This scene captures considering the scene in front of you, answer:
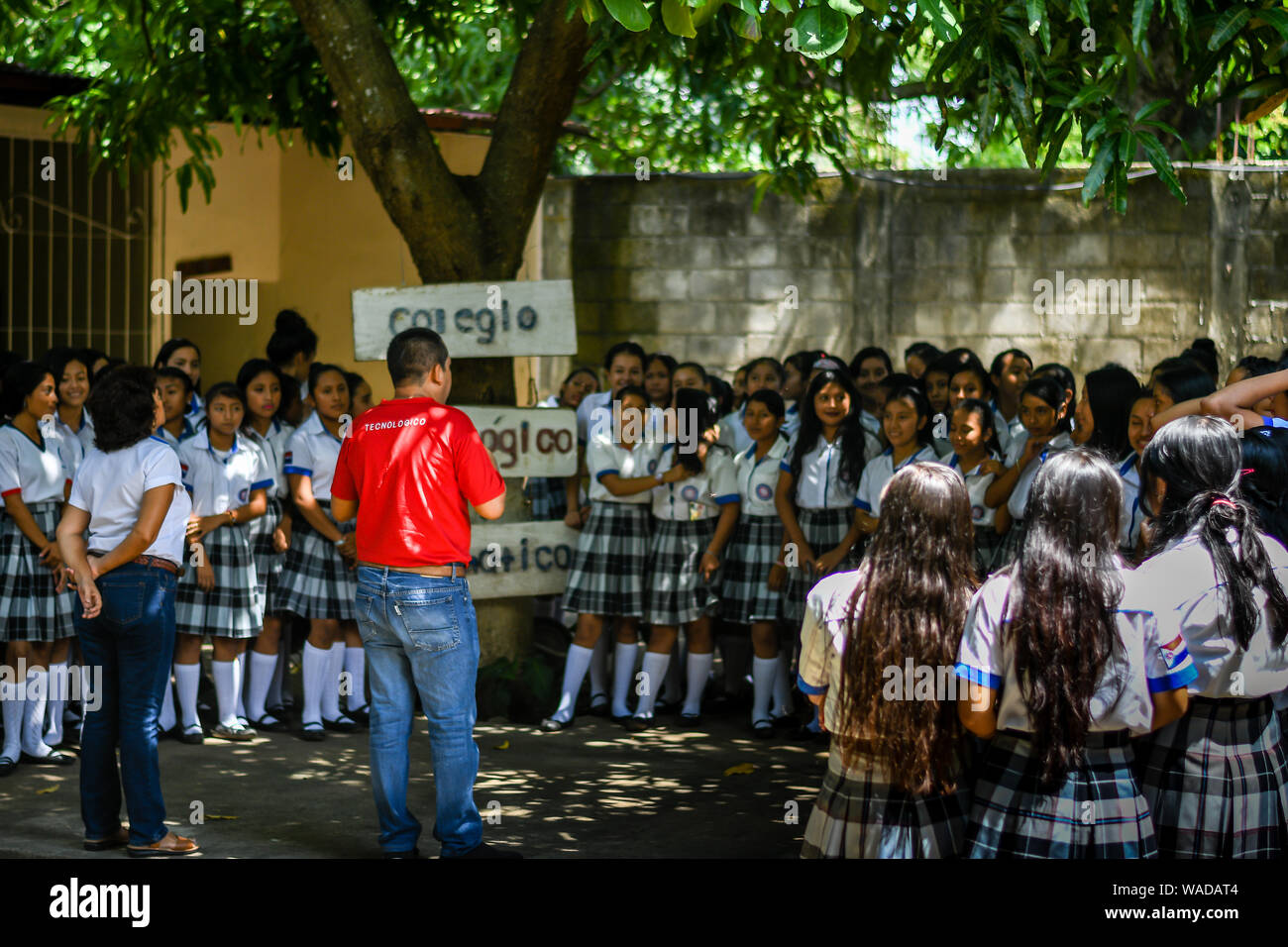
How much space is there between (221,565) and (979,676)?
177 inches

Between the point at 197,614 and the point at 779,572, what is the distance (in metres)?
2.87

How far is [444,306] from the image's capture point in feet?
22.1

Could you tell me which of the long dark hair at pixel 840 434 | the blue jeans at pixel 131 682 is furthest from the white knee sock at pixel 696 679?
the blue jeans at pixel 131 682

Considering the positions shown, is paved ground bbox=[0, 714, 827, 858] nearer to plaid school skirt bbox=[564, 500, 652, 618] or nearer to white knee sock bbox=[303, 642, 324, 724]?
white knee sock bbox=[303, 642, 324, 724]

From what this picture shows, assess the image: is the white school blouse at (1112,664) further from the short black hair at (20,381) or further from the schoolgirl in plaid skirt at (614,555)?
the short black hair at (20,381)

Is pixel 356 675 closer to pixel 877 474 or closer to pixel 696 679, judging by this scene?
pixel 696 679

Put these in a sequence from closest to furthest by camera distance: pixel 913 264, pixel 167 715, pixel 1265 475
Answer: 1. pixel 1265 475
2. pixel 167 715
3. pixel 913 264

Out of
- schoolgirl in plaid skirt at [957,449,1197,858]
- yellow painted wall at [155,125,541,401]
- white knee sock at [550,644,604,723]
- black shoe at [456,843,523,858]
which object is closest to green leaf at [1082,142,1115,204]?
schoolgirl in plaid skirt at [957,449,1197,858]

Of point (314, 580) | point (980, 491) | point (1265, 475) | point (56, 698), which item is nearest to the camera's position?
point (1265, 475)

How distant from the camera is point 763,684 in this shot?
717cm

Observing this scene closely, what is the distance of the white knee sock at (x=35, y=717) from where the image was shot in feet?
20.8

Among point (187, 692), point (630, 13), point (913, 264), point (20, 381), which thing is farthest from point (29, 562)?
point (913, 264)
